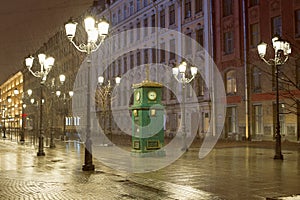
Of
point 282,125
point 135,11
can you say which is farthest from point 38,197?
point 135,11

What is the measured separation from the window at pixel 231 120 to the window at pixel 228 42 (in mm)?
5180

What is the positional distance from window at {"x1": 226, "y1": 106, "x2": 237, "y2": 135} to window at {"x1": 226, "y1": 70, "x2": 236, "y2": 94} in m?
1.55

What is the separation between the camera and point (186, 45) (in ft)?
156

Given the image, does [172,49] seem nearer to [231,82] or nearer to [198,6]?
[198,6]

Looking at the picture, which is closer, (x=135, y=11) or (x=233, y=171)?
(x=233, y=171)

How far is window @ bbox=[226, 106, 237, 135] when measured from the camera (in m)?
40.9

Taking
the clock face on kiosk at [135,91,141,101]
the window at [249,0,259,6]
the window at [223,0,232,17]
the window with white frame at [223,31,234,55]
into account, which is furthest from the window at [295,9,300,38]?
the clock face on kiosk at [135,91,141,101]

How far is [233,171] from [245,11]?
25277 millimetres

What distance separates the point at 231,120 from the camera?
135 ft

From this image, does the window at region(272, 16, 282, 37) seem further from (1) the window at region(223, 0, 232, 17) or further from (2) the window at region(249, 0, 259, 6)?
(1) the window at region(223, 0, 232, 17)

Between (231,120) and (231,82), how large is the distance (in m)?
3.40

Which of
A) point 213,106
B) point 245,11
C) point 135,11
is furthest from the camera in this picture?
point 135,11

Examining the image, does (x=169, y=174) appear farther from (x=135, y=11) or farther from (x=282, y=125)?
(x=135, y=11)

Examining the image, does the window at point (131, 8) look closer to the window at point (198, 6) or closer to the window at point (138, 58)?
the window at point (138, 58)
